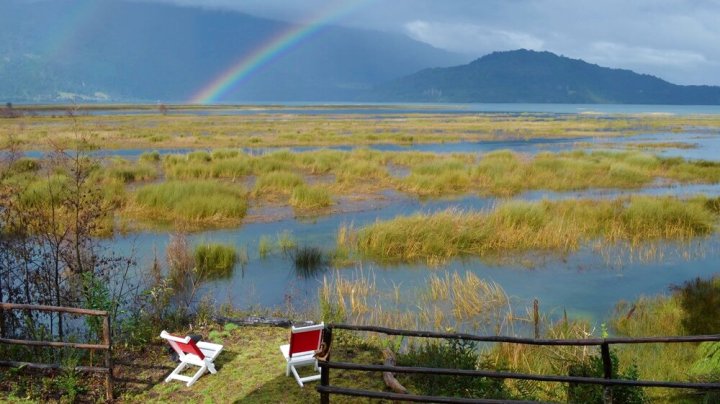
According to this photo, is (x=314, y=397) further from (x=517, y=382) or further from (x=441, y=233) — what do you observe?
(x=441, y=233)

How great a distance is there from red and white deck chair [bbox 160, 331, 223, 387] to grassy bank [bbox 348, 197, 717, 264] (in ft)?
28.5

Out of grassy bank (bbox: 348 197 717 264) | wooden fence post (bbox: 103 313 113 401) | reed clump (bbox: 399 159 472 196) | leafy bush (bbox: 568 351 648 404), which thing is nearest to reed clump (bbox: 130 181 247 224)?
grassy bank (bbox: 348 197 717 264)

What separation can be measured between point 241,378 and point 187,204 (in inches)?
549

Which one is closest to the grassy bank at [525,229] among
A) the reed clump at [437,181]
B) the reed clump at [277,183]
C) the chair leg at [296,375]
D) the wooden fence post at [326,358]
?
the reed clump at [437,181]

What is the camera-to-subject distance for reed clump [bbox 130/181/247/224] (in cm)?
1988

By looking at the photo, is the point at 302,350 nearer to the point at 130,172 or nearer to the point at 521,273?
the point at 521,273

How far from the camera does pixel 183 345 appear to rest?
7.22m

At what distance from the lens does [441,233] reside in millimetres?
16406

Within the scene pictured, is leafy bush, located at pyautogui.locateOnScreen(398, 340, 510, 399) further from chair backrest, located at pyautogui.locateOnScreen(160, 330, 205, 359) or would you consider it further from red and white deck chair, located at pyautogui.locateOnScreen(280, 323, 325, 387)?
chair backrest, located at pyautogui.locateOnScreen(160, 330, 205, 359)

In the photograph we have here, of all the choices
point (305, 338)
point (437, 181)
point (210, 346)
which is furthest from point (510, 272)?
point (437, 181)

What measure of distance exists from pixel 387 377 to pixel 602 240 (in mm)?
12675

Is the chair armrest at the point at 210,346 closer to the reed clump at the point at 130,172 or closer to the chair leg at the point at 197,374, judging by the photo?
the chair leg at the point at 197,374

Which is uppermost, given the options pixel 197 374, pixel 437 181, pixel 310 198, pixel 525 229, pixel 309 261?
pixel 197 374

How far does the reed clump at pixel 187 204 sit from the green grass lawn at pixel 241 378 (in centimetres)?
1189
